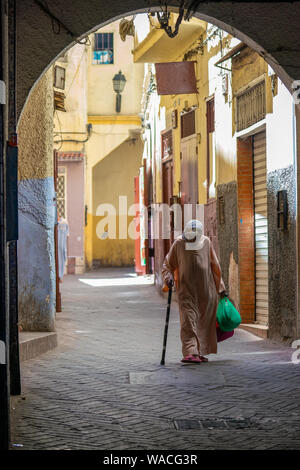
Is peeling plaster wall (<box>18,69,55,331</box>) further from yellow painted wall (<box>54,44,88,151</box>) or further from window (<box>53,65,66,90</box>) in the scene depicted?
yellow painted wall (<box>54,44,88,151</box>)

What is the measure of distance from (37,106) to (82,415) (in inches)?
205

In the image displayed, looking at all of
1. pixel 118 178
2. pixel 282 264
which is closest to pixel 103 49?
pixel 118 178

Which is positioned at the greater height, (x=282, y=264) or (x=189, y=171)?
(x=189, y=171)

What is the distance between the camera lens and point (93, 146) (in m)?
30.2

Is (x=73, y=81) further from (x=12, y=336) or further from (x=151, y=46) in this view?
(x=12, y=336)

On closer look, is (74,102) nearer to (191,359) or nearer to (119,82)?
(119,82)

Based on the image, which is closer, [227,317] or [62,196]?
[227,317]

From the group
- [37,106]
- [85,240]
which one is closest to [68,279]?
[85,240]

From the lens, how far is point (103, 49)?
3050cm

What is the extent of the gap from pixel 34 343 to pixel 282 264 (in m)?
3.15

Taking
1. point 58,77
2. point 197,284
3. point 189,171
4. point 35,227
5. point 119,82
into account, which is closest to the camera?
point 197,284

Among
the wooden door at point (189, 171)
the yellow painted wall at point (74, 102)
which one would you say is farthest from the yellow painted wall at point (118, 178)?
the wooden door at point (189, 171)

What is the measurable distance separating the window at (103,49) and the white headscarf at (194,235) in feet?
71.1

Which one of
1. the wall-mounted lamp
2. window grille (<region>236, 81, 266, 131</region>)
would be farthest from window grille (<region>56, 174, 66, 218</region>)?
window grille (<region>236, 81, 266, 131</region>)
